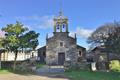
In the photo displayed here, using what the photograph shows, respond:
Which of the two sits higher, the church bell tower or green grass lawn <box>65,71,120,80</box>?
the church bell tower

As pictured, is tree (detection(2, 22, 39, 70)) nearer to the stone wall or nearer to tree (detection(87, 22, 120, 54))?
tree (detection(87, 22, 120, 54))

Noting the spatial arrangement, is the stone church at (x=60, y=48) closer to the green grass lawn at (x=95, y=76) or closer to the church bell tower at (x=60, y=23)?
the church bell tower at (x=60, y=23)

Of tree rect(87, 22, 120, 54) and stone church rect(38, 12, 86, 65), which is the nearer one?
tree rect(87, 22, 120, 54)

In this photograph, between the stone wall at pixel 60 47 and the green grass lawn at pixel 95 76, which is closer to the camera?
the green grass lawn at pixel 95 76

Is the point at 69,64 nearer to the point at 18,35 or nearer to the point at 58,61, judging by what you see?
the point at 18,35

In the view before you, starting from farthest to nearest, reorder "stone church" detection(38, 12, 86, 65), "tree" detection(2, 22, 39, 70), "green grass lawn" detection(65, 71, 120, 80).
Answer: "stone church" detection(38, 12, 86, 65)
"tree" detection(2, 22, 39, 70)
"green grass lawn" detection(65, 71, 120, 80)

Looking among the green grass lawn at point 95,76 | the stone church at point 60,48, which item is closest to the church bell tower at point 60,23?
the stone church at point 60,48

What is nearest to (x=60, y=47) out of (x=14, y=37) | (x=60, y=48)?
(x=60, y=48)

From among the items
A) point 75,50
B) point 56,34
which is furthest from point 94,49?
point 56,34

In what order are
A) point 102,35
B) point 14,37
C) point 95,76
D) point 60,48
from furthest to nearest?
point 60,48 < point 102,35 < point 14,37 < point 95,76

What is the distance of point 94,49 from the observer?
57688 millimetres

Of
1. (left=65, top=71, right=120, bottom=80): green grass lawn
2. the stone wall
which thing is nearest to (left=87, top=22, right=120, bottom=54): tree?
the stone wall

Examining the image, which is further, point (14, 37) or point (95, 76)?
point (14, 37)

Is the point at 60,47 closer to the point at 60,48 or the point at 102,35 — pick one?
the point at 60,48
